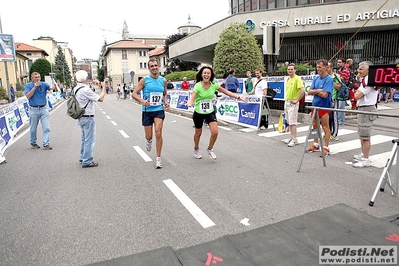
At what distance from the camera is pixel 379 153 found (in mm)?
6688

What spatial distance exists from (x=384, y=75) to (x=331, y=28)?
18.5 metres

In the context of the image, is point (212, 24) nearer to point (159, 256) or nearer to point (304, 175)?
point (304, 175)

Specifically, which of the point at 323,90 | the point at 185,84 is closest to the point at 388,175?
the point at 323,90

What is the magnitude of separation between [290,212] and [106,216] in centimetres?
233

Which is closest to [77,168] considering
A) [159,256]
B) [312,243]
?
[159,256]

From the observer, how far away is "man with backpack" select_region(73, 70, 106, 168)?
602 cm

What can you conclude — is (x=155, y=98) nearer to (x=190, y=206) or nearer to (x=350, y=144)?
(x=190, y=206)

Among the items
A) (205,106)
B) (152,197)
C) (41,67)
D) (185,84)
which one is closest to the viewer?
(152,197)

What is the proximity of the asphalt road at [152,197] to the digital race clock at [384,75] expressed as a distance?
Answer: 1576 millimetres

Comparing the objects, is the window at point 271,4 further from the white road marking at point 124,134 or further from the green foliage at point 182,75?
the white road marking at point 124,134

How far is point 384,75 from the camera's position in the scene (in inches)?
165

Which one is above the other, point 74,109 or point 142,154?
point 74,109

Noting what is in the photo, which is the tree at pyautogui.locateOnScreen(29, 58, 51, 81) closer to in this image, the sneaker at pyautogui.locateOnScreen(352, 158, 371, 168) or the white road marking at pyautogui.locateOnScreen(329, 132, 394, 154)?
the white road marking at pyautogui.locateOnScreen(329, 132, 394, 154)

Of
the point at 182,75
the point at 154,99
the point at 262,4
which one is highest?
the point at 262,4
